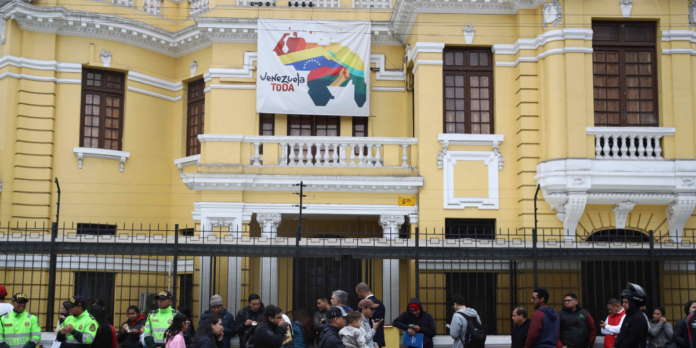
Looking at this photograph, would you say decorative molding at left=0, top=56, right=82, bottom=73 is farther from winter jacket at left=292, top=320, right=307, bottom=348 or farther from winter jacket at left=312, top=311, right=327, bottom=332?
winter jacket at left=292, top=320, right=307, bottom=348

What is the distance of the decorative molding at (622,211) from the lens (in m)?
19.0

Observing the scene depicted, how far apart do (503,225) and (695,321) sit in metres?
8.64

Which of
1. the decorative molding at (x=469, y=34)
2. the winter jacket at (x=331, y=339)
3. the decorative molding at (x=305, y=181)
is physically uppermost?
the decorative molding at (x=469, y=34)

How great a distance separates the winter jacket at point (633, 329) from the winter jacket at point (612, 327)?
845 millimetres

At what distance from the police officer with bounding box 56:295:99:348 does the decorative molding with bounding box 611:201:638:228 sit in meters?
13.3

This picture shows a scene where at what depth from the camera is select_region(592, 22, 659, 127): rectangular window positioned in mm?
19438

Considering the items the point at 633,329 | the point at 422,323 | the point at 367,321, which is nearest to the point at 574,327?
the point at 633,329

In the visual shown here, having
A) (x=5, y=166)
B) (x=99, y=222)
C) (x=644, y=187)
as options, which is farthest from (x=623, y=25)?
(x=5, y=166)

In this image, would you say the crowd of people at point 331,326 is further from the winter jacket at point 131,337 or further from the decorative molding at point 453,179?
the decorative molding at point 453,179

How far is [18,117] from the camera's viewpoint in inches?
837

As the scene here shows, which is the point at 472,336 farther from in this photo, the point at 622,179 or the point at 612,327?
the point at 622,179

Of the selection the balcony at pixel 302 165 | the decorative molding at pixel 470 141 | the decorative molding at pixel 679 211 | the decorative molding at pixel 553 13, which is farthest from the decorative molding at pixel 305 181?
the decorative molding at pixel 679 211

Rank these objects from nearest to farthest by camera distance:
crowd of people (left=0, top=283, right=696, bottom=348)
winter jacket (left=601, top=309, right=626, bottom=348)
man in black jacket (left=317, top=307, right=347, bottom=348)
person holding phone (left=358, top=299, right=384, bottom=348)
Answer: man in black jacket (left=317, top=307, right=347, bottom=348) → crowd of people (left=0, top=283, right=696, bottom=348) → person holding phone (left=358, top=299, right=384, bottom=348) → winter jacket (left=601, top=309, right=626, bottom=348)

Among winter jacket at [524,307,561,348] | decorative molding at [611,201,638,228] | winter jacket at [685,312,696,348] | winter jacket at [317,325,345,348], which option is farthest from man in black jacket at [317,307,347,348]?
decorative molding at [611,201,638,228]
